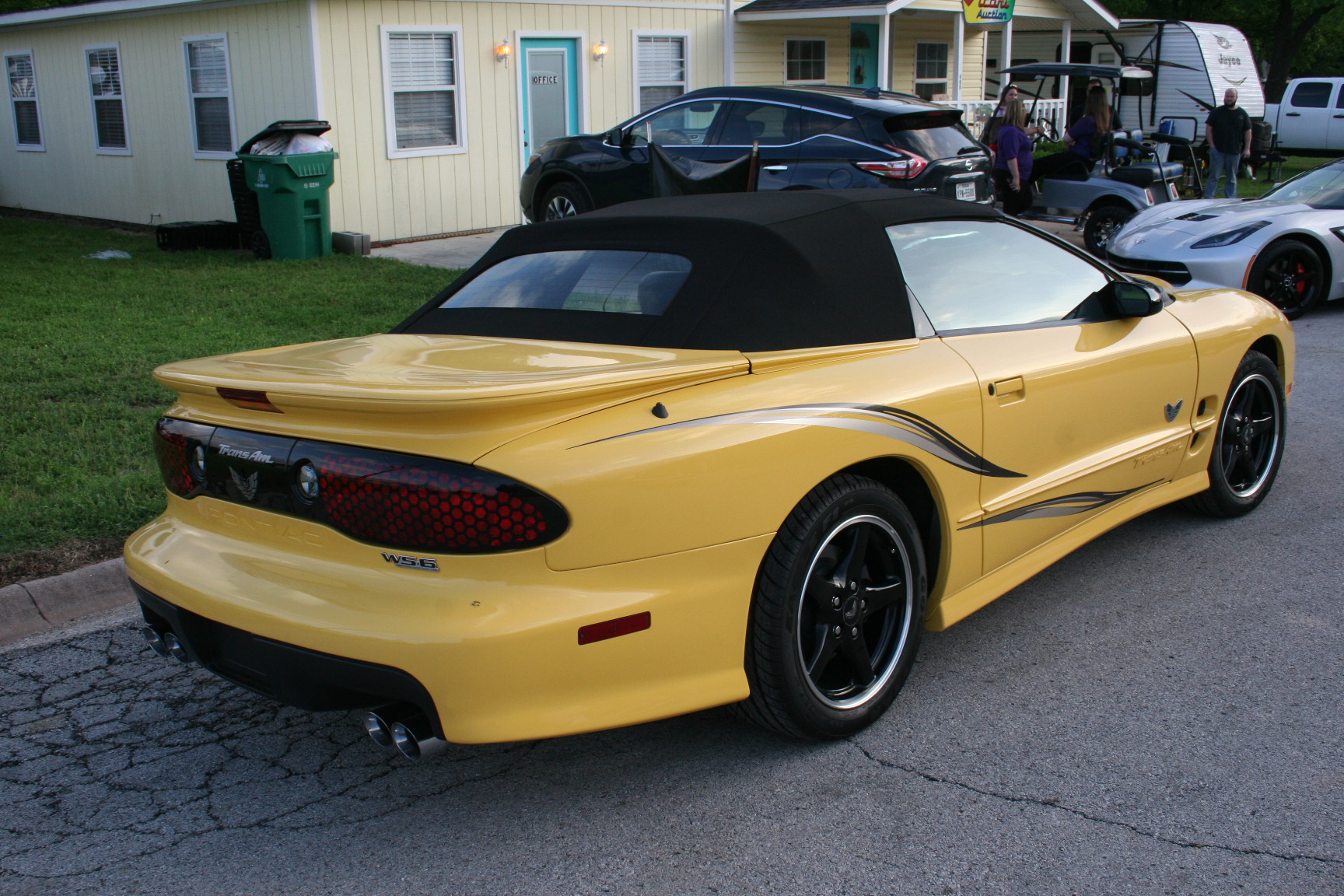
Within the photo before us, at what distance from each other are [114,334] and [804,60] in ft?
45.4

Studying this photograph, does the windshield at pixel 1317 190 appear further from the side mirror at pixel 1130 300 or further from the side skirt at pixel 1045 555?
the side mirror at pixel 1130 300

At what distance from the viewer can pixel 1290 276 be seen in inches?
385

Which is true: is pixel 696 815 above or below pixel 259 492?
below

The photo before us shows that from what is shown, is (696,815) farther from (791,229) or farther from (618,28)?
(618,28)

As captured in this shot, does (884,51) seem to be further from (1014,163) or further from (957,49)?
(1014,163)

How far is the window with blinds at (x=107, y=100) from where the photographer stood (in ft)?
53.6

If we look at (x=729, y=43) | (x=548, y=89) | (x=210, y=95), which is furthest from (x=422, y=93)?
(x=729, y=43)

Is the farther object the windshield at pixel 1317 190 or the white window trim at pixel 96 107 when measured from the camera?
the white window trim at pixel 96 107

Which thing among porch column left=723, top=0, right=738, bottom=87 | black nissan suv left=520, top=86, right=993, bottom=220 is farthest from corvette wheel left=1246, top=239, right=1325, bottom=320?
porch column left=723, top=0, right=738, bottom=87

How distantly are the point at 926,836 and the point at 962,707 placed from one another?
0.71 m

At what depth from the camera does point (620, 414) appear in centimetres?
278

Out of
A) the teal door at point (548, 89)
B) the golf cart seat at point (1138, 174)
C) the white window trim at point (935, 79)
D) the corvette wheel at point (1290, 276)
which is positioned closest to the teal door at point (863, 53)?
the white window trim at point (935, 79)

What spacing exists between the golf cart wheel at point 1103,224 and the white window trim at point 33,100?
15449 millimetres

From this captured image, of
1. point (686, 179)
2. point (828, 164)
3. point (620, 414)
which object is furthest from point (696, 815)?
point (828, 164)
